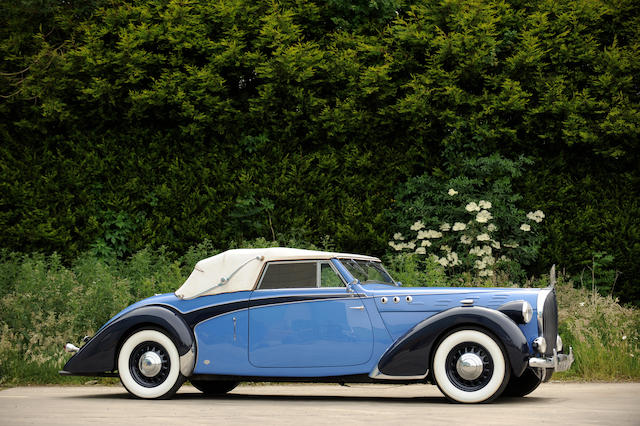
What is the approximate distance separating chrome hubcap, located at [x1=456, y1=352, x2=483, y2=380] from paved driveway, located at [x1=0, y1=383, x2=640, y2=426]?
299mm

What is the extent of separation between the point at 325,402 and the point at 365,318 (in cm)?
95

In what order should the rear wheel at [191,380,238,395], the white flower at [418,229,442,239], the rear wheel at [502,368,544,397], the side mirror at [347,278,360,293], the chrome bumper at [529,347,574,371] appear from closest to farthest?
the chrome bumper at [529,347,574,371], the side mirror at [347,278,360,293], the rear wheel at [502,368,544,397], the rear wheel at [191,380,238,395], the white flower at [418,229,442,239]

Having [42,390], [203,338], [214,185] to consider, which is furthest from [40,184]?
[203,338]

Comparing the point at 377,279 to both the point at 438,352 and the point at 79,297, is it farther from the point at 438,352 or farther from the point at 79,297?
the point at 79,297

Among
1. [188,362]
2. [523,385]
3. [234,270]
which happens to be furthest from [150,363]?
[523,385]

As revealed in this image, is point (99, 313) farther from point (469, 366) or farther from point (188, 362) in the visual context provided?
point (469, 366)

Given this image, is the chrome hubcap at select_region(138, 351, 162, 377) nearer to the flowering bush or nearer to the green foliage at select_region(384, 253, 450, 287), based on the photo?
the green foliage at select_region(384, 253, 450, 287)

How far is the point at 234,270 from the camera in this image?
8.99 metres

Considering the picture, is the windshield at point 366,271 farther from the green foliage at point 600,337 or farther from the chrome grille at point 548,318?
the green foliage at point 600,337

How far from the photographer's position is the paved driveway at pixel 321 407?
695cm

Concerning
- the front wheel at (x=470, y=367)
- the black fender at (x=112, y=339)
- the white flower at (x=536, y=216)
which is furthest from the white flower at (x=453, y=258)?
the black fender at (x=112, y=339)

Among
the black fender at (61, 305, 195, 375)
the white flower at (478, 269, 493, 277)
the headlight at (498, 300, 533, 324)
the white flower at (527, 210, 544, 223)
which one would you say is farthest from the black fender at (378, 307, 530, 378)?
the white flower at (527, 210, 544, 223)

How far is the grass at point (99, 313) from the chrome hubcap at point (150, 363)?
233 cm

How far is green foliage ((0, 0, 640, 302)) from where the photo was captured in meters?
14.4
